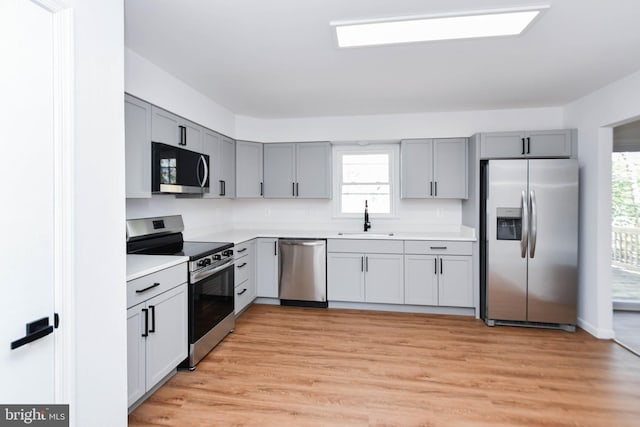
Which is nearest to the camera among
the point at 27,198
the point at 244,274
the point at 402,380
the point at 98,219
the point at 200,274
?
the point at 27,198

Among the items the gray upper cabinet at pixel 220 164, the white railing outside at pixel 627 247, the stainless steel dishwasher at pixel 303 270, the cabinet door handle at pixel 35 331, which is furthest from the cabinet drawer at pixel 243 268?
the white railing outside at pixel 627 247

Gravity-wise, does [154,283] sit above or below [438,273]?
above

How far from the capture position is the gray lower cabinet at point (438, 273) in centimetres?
385

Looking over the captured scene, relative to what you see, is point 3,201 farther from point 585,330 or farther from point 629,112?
point 585,330

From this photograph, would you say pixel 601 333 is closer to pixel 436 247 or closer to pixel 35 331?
pixel 436 247

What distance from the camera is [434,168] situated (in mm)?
4184

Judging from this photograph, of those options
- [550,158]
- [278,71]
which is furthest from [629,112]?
[278,71]

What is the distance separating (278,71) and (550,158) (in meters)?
3.19

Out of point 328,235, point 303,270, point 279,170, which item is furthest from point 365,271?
point 279,170

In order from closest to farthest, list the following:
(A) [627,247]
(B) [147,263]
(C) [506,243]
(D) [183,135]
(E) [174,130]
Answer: (B) [147,263], (E) [174,130], (D) [183,135], (C) [506,243], (A) [627,247]

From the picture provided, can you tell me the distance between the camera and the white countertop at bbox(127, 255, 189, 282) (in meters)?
2.03

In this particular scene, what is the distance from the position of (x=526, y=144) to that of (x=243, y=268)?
11.6ft

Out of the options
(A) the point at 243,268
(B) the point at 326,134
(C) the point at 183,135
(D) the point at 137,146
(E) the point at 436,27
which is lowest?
(A) the point at 243,268

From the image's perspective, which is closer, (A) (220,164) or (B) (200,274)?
(B) (200,274)
